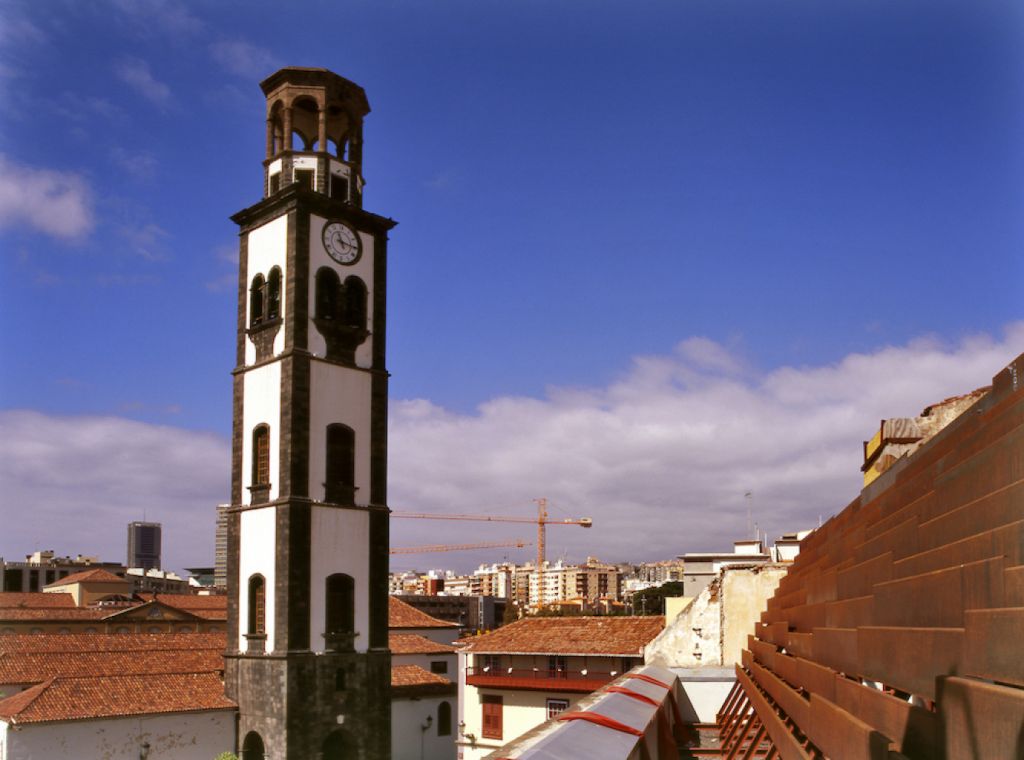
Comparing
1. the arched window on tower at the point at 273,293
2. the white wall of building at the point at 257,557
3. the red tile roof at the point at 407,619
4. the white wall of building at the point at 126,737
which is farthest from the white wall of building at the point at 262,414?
the red tile roof at the point at 407,619

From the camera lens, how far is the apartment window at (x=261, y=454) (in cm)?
2553

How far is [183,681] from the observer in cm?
2547

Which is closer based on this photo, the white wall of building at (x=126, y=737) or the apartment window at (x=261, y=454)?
the white wall of building at (x=126, y=737)

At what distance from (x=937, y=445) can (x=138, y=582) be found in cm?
10218

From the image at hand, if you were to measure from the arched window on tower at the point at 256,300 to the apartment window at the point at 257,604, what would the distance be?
7238mm

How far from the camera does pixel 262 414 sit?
25.8 m

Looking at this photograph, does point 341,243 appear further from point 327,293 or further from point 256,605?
point 256,605

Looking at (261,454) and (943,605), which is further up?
(261,454)

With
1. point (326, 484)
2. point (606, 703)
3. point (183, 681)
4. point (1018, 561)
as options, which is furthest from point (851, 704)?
point (183, 681)

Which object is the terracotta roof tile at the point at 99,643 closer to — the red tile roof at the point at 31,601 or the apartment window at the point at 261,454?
the apartment window at the point at 261,454

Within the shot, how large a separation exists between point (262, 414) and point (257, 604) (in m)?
5.10

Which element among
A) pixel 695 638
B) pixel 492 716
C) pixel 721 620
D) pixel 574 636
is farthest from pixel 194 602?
pixel 721 620

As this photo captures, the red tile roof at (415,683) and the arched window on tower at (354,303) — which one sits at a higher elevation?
the arched window on tower at (354,303)

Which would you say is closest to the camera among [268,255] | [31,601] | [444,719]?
[268,255]
